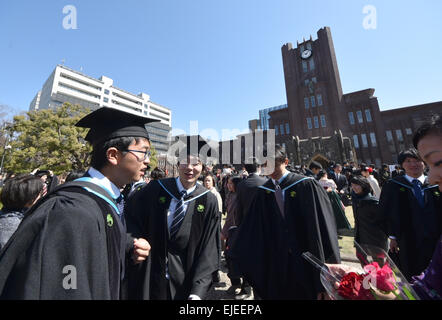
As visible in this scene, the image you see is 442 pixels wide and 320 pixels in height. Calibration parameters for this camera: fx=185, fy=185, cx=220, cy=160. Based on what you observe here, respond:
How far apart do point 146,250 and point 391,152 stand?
4128cm

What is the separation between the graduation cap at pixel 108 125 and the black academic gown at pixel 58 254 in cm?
68

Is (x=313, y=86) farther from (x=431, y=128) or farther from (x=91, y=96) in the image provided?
(x=91, y=96)

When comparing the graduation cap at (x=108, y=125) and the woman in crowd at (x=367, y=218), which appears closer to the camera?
the graduation cap at (x=108, y=125)

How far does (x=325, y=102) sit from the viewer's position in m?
33.7

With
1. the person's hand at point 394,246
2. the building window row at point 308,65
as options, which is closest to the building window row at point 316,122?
the building window row at point 308,65

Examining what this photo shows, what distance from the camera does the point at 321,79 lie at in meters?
35.0

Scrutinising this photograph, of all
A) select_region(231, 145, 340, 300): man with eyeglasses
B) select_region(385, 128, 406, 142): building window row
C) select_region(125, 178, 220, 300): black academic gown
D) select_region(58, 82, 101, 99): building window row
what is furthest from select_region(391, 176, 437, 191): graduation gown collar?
select_region(58, 82, 101, 99): building window row

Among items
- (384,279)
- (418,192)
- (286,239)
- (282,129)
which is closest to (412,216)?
(418,192)

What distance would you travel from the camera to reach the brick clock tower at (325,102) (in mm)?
31470

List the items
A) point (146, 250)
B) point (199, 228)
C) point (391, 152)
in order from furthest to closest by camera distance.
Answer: point (391, 152), point (199, 228), point (146, 250)

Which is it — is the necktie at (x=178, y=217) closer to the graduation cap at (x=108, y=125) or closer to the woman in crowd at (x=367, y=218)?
the graduation cap at (x=108, y=125)
